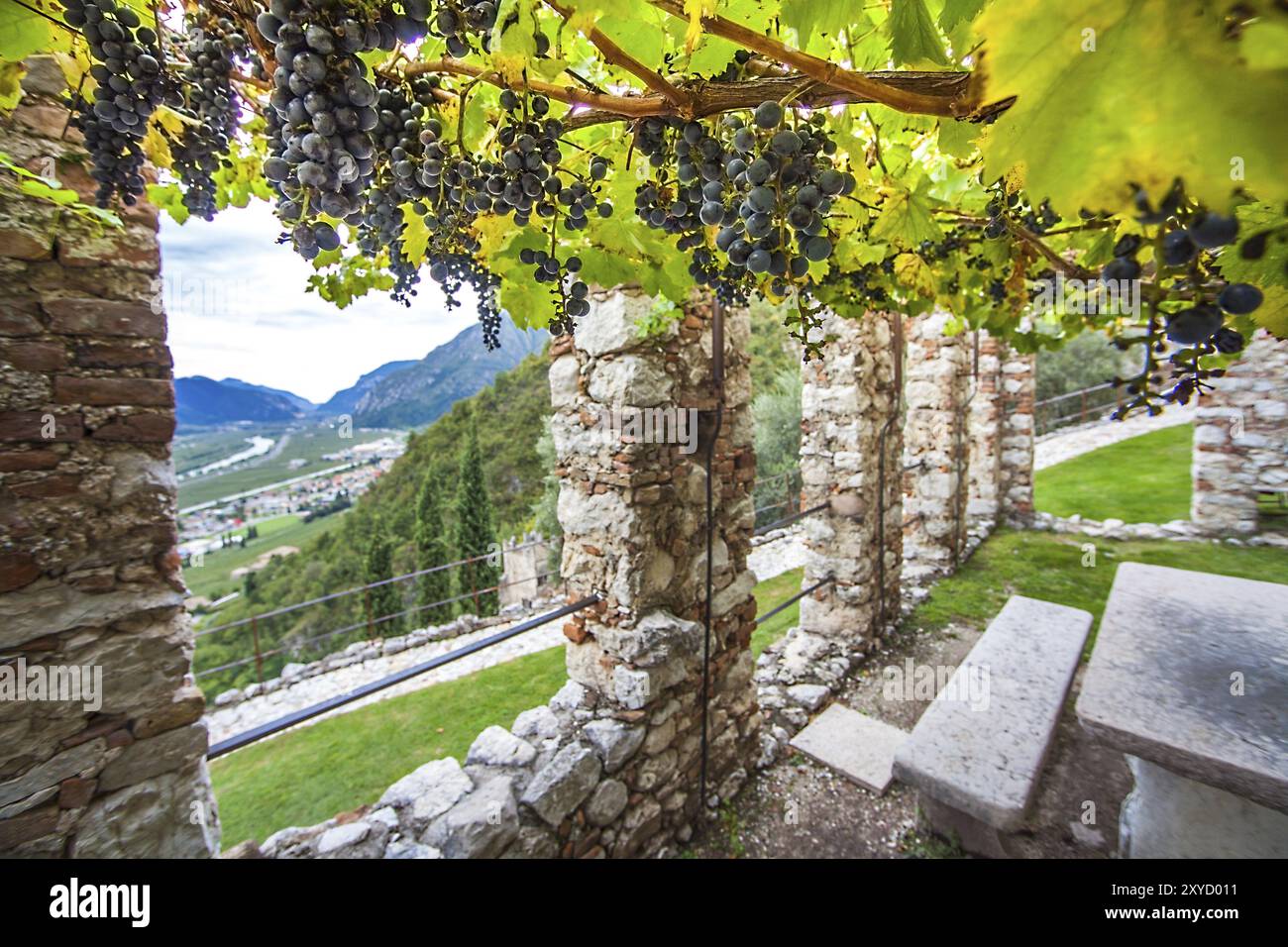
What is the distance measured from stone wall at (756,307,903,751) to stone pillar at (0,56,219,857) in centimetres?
458

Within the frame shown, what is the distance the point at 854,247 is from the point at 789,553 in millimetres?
10640

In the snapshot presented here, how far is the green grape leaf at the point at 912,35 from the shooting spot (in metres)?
0.97

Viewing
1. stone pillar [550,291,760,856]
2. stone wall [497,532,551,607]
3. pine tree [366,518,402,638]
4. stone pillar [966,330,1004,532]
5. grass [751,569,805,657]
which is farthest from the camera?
pine tree [366,518,402,638]

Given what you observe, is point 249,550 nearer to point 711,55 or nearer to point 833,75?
point 711,55

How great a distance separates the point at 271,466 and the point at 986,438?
6274 centimetres

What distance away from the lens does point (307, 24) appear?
31.0 inches

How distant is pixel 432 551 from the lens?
20.3 m

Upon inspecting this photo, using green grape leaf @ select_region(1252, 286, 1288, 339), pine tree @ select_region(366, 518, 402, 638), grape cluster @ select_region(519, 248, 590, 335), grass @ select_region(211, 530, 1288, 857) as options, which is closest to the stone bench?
grass @ select_region(211, 530, 1288, 857)

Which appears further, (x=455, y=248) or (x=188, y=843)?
(x=188, y=843)

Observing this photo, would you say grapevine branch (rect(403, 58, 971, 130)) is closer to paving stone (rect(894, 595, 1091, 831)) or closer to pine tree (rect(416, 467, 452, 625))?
paving stone (rect(894, 595, 1091, 831))

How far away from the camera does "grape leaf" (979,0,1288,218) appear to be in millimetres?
441
